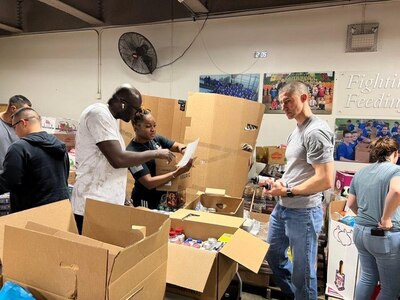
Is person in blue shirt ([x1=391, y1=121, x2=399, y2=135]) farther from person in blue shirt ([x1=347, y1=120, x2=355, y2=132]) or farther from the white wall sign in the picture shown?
person in blue shirt ([x1=347, y1=120, x2=355, y2=132])

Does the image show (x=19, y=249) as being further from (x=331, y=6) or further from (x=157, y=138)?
(x=331, y=6)

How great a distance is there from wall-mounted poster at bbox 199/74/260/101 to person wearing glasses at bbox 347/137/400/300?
1.83 m

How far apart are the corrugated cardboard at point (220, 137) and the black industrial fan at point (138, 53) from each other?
1466 mm

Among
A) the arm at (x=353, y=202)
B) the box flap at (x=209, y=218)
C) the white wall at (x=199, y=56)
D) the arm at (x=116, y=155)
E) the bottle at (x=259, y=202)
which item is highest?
the white wall at (x=199, y=56)

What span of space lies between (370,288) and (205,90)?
9.01 feet

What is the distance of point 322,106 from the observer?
3.52 metres

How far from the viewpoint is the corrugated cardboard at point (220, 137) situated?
2.88m

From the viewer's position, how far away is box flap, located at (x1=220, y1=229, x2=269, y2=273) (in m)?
1.52

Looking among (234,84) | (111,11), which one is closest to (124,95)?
(234,84)

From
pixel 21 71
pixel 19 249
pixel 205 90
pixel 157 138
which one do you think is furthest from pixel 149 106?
pixel 21 71

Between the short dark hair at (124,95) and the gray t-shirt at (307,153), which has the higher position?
the short dark hair at (124,95)

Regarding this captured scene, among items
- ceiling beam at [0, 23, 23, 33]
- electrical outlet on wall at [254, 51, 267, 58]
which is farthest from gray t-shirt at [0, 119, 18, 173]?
ceiling beam at [0, 23, 23, 33]

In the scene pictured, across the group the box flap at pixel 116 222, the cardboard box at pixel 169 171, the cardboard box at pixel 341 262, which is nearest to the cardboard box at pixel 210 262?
the box flap at pixel 116 222

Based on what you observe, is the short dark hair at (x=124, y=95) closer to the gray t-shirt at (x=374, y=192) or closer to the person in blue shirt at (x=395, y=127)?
the gray t-shirt at (x=374, y=192)
